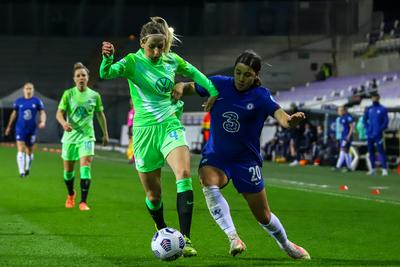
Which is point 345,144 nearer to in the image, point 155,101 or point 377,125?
point 377,125

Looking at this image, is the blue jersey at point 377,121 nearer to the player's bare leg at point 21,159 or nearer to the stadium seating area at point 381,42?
the player's bare leg at point 21,159

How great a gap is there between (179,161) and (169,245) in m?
1.00

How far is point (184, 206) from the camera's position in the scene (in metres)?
9.17

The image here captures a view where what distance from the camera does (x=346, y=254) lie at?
9.80 meters

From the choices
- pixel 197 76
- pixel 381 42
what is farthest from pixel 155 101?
pixel 381 42

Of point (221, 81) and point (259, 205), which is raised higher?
point (221, 81)

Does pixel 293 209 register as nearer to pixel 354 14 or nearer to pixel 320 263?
pixel 320 263

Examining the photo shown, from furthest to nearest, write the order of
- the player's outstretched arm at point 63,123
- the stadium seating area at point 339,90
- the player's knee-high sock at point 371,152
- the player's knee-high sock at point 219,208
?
the stadium seating area at point 339,90 < the player's knee-high sock at point 371,152 < the player's outstretched arm at point 63,123 < the player's knee-high sock at point 219,208

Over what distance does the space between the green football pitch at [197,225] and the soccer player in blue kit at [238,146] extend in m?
0.44

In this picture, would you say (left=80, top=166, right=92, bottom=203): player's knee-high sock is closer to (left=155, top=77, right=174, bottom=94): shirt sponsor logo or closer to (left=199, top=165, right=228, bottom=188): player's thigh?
(left=155, top=77, right=174, bottom=94): shirt sponsor logo

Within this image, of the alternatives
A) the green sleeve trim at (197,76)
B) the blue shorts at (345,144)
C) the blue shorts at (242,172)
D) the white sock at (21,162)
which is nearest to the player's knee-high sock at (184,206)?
the blue shorts at (242,172)

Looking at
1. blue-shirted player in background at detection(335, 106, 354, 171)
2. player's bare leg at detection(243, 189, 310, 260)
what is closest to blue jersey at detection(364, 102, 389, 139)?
blue-shirted player in background at detection(335, 106, 354, 171)

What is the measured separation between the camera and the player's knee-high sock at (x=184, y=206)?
30.1 feet

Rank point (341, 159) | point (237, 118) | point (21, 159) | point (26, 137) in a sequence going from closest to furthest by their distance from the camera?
point (237, 118) → point (21, 159) → point (26, 137) → point (341, 159)
